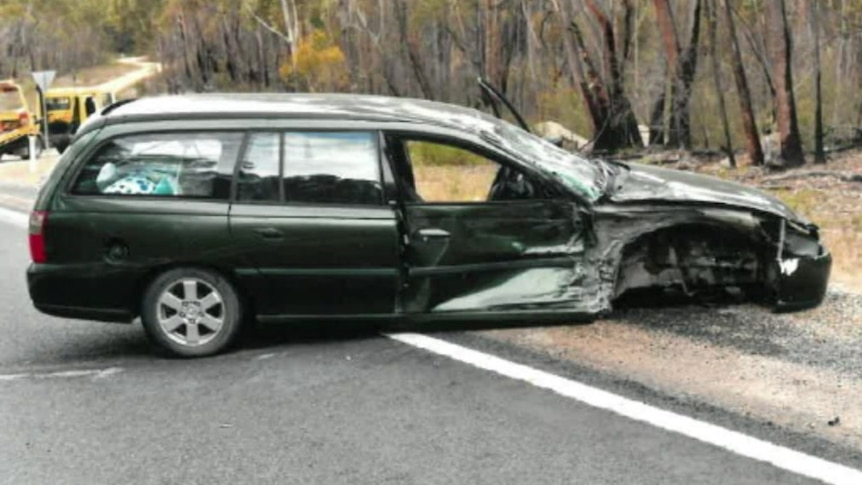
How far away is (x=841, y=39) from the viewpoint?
2366 centimetres

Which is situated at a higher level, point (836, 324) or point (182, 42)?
point (182, 42)

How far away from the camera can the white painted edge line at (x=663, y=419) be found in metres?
4.39

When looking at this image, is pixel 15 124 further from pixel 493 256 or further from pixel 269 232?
pixel 493 256

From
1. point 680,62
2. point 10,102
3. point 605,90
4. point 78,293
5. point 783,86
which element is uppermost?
point 10,102

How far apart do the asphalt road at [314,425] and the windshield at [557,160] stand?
1.48 m

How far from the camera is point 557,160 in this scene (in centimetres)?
689

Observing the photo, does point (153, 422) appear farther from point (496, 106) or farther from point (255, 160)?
point (496, 106)

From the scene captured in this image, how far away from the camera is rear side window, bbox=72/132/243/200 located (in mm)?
6500

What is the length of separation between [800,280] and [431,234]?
8.17 feet

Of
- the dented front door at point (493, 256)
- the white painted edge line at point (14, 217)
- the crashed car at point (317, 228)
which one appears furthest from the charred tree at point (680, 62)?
the dented front door at point (493, 256)

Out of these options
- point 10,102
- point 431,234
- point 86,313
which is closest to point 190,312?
point 86,313

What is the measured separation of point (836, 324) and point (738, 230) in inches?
36.7

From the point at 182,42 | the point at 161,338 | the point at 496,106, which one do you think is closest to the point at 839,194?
the point at 161,338

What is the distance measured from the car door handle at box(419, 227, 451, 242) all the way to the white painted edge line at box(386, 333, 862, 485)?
723 mm
